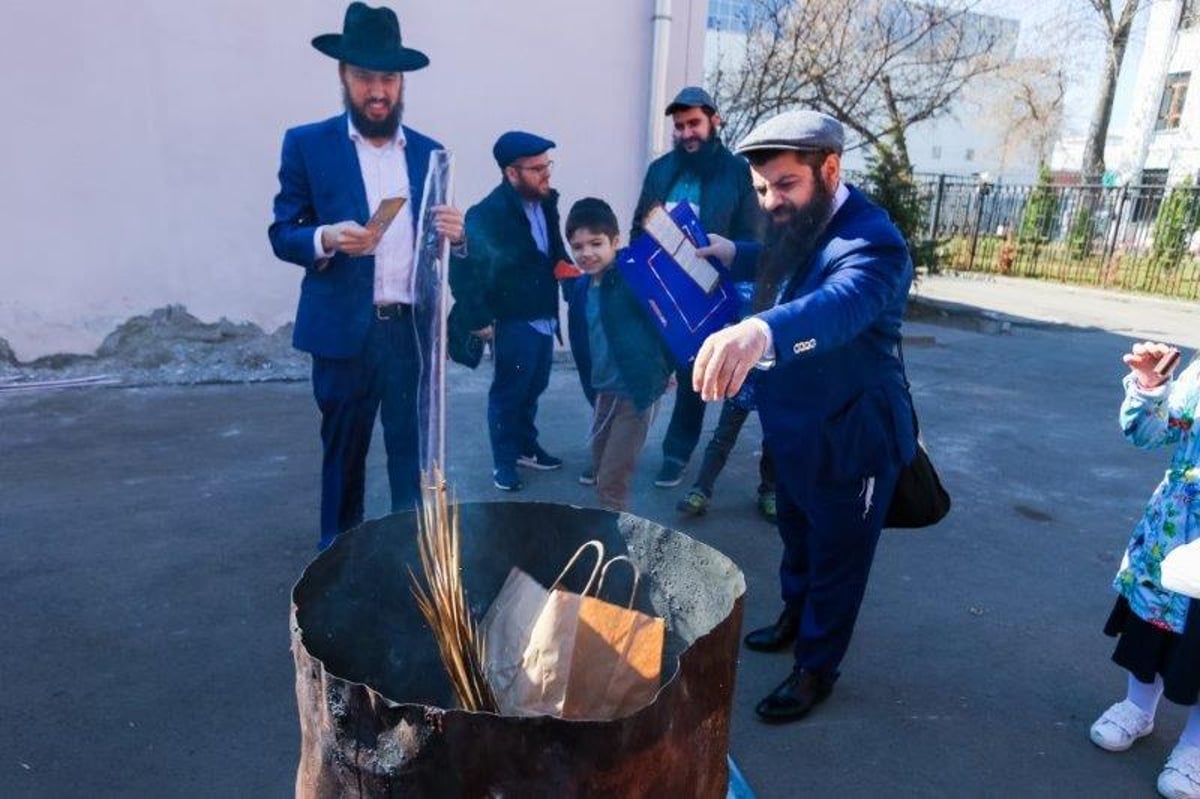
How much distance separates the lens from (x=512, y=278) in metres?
4.27

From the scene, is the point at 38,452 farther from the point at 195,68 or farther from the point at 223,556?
the point at 195,68

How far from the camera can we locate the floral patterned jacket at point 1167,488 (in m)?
2.28

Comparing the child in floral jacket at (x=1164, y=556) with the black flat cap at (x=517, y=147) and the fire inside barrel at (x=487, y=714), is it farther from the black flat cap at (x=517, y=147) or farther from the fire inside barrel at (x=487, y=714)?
the black flat cap at (x=517, y=147)

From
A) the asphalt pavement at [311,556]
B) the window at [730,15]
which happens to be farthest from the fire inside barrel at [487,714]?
the window at [730,15]

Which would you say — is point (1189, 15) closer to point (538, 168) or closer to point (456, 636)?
point (538, 168)

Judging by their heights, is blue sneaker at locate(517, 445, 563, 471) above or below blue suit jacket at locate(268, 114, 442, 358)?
below

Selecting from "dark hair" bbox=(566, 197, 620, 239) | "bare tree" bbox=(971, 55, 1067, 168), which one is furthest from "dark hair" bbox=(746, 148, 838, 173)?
"bare tree" bbox=(971, 55, 1067, 168)

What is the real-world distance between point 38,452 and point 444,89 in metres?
3.71

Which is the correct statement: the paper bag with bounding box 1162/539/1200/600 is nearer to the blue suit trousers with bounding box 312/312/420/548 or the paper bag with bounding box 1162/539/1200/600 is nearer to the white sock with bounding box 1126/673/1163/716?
the white sock with bounding box 1126/673/1163/716

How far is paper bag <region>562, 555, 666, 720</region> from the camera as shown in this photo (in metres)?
1.44

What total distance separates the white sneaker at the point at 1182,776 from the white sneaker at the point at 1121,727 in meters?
0.15

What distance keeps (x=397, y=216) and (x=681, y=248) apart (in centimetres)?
105

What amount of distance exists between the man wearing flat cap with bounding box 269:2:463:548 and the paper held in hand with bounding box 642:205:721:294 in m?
0.76

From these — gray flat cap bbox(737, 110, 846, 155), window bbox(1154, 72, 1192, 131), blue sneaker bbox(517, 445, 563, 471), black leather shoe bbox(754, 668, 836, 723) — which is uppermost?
window bbox(1154, 72, 1192, 131)
